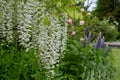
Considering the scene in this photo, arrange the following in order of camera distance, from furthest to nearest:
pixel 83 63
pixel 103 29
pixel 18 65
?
pixel 103 29 → pixel 83 63 → pixel 18 65

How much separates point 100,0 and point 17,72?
20552mm

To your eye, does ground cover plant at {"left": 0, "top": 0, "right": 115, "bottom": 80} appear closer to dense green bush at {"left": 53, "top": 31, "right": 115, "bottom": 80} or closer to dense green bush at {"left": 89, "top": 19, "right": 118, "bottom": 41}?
dense green bush at {"left": 53, "top": 31, "right": 115, "bottom": 80}

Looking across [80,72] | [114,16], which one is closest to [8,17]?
[80,72]

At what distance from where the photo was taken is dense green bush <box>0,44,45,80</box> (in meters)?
3.29

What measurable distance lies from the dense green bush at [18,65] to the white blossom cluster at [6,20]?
0.13 metres

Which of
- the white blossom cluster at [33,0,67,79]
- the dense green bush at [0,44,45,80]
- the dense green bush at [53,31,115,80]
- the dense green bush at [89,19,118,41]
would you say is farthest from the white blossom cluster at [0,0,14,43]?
the dense green bush at [89,19,118,41]

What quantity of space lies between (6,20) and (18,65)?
46 cm

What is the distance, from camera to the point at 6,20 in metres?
3.42

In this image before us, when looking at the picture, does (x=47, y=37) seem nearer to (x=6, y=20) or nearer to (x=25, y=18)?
(x=25, y=18)

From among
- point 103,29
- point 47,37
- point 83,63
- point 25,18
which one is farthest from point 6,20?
point 103,29

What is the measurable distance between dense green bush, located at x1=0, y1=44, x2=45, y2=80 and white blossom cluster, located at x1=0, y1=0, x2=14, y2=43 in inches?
5.1

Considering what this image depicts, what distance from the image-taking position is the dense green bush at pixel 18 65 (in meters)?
3.29

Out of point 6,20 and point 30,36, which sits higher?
point 6,20

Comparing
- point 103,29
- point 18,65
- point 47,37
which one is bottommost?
point 103,29
